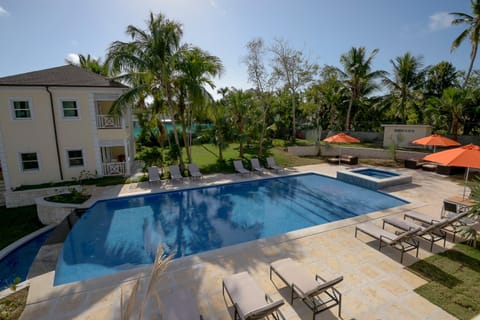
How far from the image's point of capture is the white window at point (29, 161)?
1320 centimetres

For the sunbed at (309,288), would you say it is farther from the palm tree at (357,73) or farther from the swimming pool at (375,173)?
the palm tree at (357,73)

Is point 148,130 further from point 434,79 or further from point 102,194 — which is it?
point 434,79

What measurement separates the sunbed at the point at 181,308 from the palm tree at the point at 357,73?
2977 cm

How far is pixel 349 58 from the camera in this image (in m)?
28.4

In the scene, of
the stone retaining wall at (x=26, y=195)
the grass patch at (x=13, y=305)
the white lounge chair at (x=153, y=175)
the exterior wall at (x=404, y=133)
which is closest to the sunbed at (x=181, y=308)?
the grass patch at (x=13, y=305)

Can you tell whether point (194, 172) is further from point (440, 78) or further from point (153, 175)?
point (440, 78)

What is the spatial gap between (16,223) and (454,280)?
50.3 feet

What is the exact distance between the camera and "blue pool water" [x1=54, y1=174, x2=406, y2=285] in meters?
7.28

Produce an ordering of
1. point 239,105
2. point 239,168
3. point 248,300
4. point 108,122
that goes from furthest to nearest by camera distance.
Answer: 1. point 239,105
2. point 239,168
3. point 108,122
4. point 248,300

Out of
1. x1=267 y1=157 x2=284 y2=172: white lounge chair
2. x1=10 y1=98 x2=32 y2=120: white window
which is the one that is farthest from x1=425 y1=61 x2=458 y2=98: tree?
x1=10 y1=98 x2=32 y2=120: white window

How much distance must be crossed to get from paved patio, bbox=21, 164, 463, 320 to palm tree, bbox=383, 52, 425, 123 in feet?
87.0

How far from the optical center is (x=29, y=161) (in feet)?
43.5

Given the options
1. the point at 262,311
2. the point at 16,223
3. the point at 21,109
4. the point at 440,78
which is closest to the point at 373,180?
the point at 262,311

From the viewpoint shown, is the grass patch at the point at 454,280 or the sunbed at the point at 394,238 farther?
the sunbed at the point at 394,238
